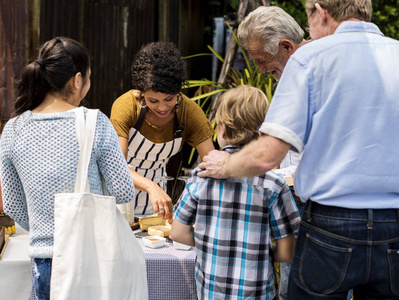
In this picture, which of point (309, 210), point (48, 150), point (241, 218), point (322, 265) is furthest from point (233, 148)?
point (48, 150)

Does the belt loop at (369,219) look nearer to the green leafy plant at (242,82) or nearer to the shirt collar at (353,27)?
the shirt collar at (353,27)

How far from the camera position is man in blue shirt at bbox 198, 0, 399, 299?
172 cm

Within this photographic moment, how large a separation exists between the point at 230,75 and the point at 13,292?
10.4ft

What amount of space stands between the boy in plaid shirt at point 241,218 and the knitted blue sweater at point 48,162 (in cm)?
34

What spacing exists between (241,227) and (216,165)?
0.87 ft

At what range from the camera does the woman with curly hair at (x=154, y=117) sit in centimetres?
289

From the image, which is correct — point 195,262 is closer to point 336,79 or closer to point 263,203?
point 263,203

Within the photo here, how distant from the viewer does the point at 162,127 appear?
309 cm

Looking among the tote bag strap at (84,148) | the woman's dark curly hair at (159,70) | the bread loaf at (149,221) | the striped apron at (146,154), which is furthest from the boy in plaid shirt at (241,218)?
the striped apron at (146,154)

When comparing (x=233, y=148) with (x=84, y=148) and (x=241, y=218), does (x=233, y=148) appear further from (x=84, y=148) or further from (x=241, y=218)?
(x=84, y=148)

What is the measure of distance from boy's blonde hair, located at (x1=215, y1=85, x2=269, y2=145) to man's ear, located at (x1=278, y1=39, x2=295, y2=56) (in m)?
0.76

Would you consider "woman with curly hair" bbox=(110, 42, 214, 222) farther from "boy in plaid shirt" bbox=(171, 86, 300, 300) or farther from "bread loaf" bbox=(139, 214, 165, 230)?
"boy in plaid shirt" bbox=(171, 86, 300, 300)

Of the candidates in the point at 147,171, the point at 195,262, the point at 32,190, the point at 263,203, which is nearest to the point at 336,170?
the point at 263,203

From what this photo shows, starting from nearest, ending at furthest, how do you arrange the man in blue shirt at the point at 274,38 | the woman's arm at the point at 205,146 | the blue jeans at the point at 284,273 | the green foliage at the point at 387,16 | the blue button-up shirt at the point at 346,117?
the blue button-up shirt at the point at 346,117 → the blue jeans at the point at 284,273 → the man in blue shirt at the point at 274,38 → the woman's arm at the point at 205,146 → the green foliage at the point at 387,16
